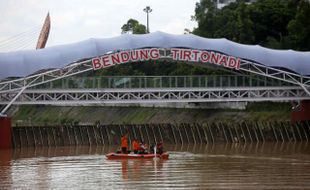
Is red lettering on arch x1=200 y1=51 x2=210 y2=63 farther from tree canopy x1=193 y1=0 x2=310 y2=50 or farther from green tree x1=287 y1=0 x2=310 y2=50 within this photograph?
tree canopy x1=193 y1=0 x2=310 y2=50

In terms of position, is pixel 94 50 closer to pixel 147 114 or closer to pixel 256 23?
pixel 147 114

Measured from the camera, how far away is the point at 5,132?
6762 cm

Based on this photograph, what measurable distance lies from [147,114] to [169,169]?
194 ft

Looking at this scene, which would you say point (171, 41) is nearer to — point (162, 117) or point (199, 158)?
point (199, 158)

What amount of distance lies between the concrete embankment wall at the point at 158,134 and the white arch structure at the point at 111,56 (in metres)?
4.20

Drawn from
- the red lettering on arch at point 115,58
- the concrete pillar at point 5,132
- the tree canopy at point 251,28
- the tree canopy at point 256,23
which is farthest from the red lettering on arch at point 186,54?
the tree canopy at point 256,23

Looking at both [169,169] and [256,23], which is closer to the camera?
[169,169]

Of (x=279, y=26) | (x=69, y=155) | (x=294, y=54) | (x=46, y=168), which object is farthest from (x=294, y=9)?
(x=46, y=168)

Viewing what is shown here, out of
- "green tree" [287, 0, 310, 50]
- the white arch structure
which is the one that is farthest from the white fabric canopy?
"green tree" [287, 0, 310, 50]

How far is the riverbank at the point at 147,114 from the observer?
88938mm

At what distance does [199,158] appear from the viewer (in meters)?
54.5

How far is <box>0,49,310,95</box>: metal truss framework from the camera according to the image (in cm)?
6831

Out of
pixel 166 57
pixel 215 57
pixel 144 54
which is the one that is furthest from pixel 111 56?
pixel 215 57

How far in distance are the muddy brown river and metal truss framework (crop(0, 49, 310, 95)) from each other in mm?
6341
